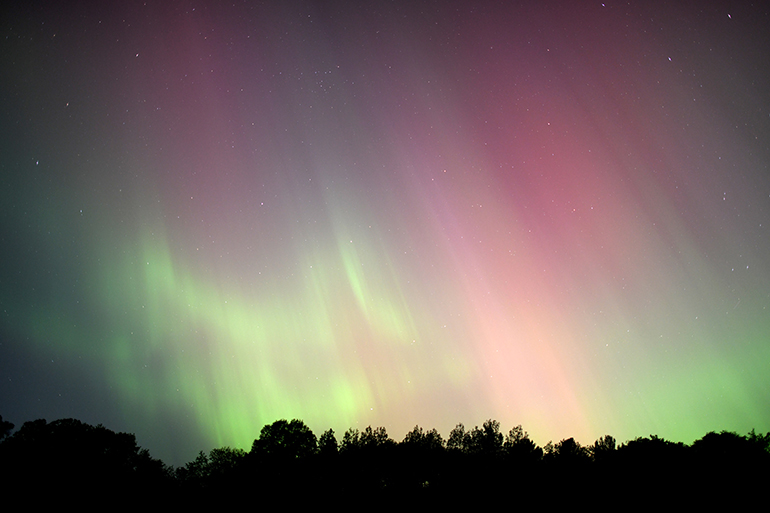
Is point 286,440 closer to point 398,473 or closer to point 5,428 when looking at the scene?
point 398,473

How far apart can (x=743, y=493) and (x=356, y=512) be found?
34.6 m

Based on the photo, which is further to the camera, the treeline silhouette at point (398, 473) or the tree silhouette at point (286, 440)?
the tree silhouette at point (286, 440)

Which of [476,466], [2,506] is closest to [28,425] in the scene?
[2,506]

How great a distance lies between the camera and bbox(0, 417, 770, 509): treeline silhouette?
35.9 metres

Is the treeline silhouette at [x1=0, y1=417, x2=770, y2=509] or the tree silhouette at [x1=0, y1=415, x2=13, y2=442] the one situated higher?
the tree silhouette at [x1=0, y1=415, x2=13, y2=442]

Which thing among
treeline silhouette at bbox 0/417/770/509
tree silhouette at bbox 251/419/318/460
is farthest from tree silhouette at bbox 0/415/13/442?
tree silhouette at bbox 251/419/318/460

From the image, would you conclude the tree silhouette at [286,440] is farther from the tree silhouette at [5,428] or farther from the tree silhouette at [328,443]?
the tree silhouette at [5,428]

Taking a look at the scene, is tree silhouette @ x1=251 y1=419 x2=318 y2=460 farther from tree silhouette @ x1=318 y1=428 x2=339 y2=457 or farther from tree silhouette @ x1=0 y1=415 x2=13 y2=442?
tree silhouette @ x1=0 y1=415 x2=13 y2=442

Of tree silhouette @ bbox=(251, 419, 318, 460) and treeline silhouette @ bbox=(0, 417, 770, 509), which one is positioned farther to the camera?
tree silhouette @ bbox=(251, 419, 318, 460)

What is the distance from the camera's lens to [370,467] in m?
50.8

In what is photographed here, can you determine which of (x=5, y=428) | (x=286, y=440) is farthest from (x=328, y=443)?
(x=5, y=428)

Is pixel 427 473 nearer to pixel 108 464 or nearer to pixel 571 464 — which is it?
pixel 571 464

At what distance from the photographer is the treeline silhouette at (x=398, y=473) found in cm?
3594

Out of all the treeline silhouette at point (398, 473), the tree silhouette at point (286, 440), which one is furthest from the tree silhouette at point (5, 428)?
the tree silhouette at point (286, 440)
